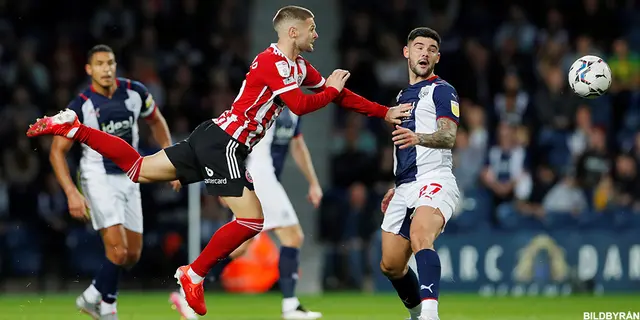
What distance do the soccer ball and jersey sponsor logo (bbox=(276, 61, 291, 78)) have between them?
2694 millimetres

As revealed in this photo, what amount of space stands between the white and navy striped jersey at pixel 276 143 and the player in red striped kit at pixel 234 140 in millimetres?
2454

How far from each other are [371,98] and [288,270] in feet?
24.8

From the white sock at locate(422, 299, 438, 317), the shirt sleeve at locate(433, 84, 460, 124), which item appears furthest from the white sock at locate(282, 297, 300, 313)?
the shirt sleeve at locate(433, 84, 460, 124)

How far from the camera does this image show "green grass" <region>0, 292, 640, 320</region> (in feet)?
36.0

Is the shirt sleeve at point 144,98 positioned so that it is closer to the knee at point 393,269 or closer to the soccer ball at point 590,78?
the knee at point 393,269

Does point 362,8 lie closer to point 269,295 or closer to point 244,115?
point 269,295

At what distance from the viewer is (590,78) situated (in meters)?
9.50

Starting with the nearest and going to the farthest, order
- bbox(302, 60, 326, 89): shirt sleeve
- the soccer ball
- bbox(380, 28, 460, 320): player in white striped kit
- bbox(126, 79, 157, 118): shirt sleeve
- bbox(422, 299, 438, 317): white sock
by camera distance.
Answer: bbox(422, 299, 438, 317): white sock
bbox(380, 28, 460, 320): player in white striped kit
bbox(302, 60, 326, 89): shirt sleeve
the soccer ball
bbox(126, 79, 157, 118): shirt sleeve

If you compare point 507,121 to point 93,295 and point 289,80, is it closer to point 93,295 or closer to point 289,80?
point 93,295

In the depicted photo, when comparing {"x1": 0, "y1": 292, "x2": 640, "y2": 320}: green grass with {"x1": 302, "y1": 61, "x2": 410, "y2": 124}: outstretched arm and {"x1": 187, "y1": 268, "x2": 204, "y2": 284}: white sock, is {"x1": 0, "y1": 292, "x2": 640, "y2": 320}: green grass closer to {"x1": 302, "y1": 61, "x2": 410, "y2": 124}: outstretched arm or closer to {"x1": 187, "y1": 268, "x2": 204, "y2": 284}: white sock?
{"x1": 187, "y1": 268, "x2": 204, "y2": 284}: white sock

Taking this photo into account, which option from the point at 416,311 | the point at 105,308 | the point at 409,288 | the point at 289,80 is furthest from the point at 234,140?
the point at 105,308

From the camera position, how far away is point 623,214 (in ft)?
49.5

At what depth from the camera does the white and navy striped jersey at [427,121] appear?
8.30 metres

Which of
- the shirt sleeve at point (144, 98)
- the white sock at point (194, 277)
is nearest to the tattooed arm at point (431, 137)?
the white sock at point (194, 277)
